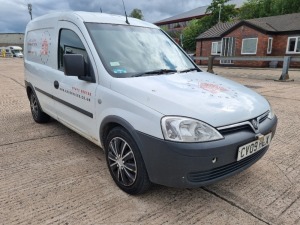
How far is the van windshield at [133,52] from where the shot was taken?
3088mm

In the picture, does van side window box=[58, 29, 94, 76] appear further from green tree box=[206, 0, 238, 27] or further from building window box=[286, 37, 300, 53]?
green tree box=[206, 0, 238, 27]

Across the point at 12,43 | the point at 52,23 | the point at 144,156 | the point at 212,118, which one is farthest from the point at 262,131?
the point at 12,43

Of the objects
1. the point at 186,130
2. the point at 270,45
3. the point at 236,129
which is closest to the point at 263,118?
the point at 236,129

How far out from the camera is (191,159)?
2271 millimetres

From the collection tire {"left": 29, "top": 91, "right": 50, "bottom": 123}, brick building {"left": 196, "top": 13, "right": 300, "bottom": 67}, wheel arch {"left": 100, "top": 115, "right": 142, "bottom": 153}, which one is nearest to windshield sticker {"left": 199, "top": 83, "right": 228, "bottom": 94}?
wheel arch {"left": 100, "top": 115, "right": 142, "bottom": 153}

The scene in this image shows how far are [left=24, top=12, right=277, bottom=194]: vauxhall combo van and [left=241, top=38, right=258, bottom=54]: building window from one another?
23.0 meters

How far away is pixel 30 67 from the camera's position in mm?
4980

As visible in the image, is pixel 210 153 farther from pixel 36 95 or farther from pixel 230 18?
pixel 230 18

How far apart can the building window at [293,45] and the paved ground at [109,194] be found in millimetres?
22228

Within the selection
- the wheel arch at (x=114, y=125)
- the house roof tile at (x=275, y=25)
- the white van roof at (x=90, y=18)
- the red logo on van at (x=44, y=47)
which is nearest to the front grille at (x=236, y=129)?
the wheel arch at (x=114, y=125)

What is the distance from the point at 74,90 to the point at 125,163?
1246 millimetres

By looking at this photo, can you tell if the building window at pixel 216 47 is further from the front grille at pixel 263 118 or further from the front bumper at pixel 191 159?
the front bumper at pixel 191 159

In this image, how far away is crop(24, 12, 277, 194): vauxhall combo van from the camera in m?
2.33

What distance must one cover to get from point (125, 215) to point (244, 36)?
25702mm
